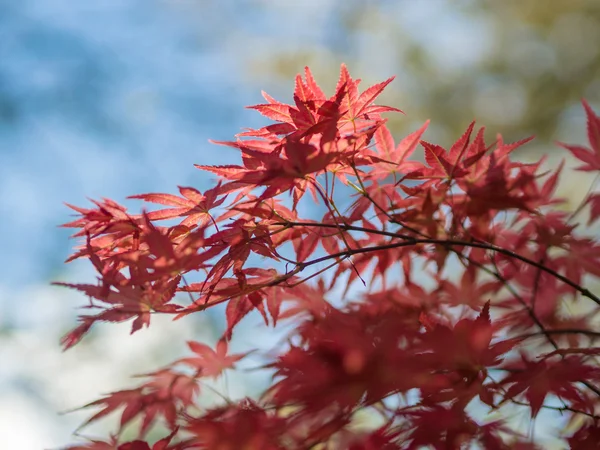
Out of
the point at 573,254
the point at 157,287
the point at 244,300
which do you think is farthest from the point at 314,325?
the point at 573,254

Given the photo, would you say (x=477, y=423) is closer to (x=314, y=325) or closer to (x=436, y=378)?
(x=436, y=378)

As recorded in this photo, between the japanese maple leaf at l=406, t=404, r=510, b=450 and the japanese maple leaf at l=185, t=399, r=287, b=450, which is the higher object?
the japanese maple leaf at l=185, t=399, r=287, b=450

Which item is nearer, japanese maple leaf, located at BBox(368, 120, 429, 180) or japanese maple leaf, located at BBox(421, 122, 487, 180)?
→ japanese maple leaf, located at BBox(421, 122, 487, 180)

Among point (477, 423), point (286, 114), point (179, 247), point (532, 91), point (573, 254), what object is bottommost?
point (477, 423)

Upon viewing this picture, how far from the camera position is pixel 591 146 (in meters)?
0.73

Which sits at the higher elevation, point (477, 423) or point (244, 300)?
point (244, 300)

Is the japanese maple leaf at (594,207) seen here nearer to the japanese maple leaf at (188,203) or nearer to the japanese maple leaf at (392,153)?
the japanese maple leaf at (392,153)

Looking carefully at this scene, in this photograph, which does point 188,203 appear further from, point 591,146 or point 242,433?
point 591,146

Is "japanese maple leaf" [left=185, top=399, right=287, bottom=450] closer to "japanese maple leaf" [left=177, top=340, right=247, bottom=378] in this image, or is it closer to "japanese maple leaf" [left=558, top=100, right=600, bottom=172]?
"japanese maple leaf" [left=177, top=340, right=247, bottom=378]

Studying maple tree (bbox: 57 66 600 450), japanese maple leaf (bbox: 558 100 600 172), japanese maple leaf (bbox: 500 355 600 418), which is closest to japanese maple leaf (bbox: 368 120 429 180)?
maple tree (bbox: 57 66 600 450)

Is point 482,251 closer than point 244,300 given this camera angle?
No

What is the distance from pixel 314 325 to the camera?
30.3 inches

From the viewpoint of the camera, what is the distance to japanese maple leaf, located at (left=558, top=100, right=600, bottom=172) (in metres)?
0.70

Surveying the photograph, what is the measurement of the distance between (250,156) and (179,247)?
5.2 inches
